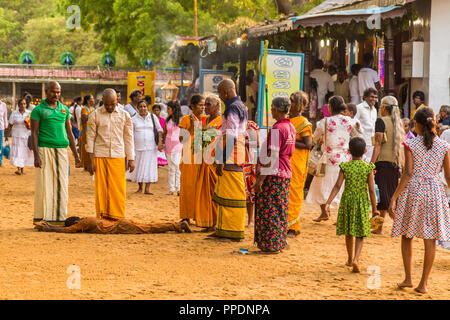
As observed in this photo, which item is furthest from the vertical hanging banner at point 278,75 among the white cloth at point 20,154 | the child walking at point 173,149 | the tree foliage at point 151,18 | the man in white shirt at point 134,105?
the tree foliage at point 151,18

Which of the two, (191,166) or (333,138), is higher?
(333,138)

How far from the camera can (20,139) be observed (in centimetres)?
1648

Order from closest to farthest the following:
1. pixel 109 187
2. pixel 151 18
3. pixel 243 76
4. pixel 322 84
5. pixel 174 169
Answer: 1. pixel 109 187
2. pixel 174 169
3. pixel 322 84
4. pixel 243 76
5. pixel 151 18

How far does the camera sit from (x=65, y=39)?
6612cm

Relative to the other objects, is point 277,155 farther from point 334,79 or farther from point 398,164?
point 334,79

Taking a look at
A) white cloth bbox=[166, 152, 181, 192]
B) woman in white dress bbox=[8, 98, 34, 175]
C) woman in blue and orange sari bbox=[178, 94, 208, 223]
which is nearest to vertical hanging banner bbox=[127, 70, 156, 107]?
woman in white dress bbox=[8, 98, 34, 175]

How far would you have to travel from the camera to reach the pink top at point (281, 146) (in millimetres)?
7336

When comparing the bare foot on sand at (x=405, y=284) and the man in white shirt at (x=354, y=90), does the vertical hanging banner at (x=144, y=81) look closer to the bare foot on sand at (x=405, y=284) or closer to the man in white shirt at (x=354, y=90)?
the man in white shirt at (x=354, y=90)

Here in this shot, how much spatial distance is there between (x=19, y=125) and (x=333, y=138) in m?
9.57

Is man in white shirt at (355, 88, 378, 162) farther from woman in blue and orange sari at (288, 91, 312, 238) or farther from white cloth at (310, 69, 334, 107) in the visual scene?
white cloth at (310, 69, 334, 107)

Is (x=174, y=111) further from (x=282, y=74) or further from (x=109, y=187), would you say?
(x=109, y=187)

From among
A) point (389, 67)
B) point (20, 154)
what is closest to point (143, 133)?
point (389, 67)

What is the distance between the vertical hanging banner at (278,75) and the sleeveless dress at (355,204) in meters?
5.13
